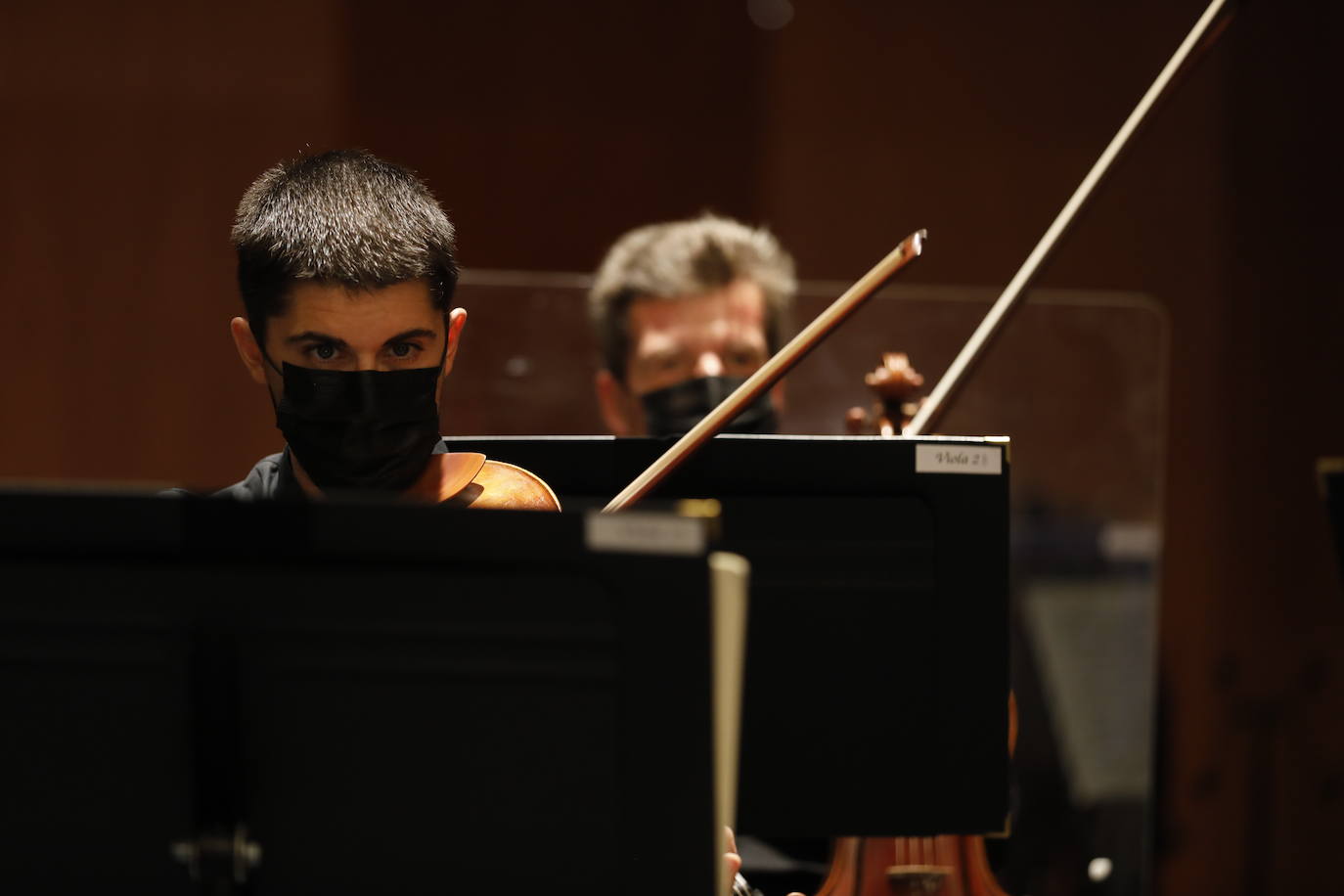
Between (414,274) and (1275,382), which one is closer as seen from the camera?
(414,274)

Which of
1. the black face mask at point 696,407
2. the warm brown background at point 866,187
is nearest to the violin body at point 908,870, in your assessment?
the black face mask at point 696,407

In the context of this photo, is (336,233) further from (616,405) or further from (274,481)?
(616,405)

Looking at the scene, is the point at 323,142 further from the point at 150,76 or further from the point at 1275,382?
the point at 1275,382

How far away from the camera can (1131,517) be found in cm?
174

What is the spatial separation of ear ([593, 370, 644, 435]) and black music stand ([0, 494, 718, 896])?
0.87 meters

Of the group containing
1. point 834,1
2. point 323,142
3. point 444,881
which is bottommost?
point 444,881

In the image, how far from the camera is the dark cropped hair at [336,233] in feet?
2.73

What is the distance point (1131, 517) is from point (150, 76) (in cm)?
164

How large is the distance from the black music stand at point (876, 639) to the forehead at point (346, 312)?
16 cm

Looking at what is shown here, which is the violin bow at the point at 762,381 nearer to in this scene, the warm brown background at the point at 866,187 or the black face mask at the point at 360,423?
the black face mask at the point at 360,423

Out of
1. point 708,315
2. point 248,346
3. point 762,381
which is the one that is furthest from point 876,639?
point 708,315

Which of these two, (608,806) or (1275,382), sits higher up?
(1275,382)

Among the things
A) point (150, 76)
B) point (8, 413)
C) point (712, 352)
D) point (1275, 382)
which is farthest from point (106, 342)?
point (1275, 382)

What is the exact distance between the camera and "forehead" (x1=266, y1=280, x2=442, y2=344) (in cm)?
82
